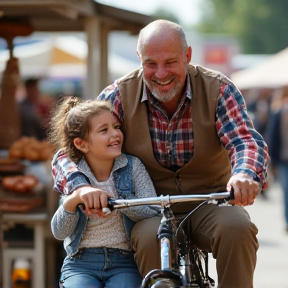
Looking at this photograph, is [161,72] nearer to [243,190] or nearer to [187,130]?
[187,130]

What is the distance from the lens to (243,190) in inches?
156

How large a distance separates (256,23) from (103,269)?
89.9m

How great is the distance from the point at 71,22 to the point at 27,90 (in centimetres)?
393

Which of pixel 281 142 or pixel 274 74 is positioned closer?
pixel 281 142

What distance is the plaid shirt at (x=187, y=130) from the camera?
4.45 metres

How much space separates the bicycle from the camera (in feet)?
12.0

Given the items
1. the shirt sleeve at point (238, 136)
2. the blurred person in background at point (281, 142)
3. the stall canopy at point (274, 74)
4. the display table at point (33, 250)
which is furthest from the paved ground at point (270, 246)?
the stall canopy at point (274, 74)

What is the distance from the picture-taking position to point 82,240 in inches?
173

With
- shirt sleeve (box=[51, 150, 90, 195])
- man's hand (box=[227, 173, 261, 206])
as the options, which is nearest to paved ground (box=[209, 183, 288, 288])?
shirt sleeve (box=[51, 150, 90, 195])

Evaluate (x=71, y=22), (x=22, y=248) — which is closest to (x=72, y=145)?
(x=22, y=248)

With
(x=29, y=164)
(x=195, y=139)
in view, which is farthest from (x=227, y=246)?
(x=29, y=164)

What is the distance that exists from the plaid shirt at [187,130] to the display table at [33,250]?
354 centimetres

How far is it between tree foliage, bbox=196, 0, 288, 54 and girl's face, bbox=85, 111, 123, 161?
82.4 m

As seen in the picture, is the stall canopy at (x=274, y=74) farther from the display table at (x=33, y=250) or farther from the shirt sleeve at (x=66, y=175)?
the shirt sleeve at (x=66, y=175)
